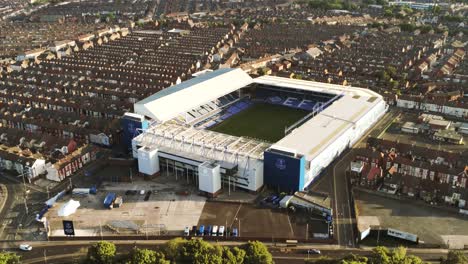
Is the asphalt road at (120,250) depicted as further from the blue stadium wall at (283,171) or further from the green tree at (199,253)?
the blue stadium wall at (283,171)

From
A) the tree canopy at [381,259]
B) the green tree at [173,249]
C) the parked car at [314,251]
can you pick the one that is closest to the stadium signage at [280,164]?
the parked car at [314,251]

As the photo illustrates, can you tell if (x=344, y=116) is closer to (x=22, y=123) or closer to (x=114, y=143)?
(x=114, y=143)

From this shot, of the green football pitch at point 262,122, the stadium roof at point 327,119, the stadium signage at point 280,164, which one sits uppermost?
the stadium roof at point 327,119

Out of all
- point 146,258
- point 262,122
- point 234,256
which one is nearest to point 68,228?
point 146,258

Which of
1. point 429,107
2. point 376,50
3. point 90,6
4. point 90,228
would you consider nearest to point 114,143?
point 90,228

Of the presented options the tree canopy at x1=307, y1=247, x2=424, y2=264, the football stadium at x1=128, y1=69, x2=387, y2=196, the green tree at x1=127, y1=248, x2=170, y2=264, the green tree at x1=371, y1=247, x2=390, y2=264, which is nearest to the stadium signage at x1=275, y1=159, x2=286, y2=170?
the football stadium at x1=128, y1=69, x2=387, y2=196

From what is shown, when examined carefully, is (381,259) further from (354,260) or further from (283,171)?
(283,171)
